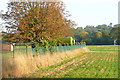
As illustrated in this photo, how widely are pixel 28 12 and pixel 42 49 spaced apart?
7253 mm

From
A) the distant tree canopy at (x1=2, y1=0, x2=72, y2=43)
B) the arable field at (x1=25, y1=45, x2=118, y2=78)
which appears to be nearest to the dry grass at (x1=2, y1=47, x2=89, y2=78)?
the arable field at (x1=25, y1=45, x2=118, y2=78)

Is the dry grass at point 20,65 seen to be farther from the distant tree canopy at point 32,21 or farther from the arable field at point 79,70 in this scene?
the distant tree canopy at point 32,21

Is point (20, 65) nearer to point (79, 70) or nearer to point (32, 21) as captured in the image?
point (79, 70)

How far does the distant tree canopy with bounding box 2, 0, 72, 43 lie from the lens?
22436 millimetres

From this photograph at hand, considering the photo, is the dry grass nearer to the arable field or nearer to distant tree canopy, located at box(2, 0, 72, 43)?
the arable field

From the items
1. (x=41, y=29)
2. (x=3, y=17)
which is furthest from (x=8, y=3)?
(x=41, y=29)

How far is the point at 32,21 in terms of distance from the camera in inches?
879

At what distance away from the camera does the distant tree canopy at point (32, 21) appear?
22.4 m

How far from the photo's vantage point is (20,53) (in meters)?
13.1

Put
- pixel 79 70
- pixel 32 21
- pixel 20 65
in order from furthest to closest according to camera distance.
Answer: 1. pixel 32 21
2. pixel 79 70
3. pixel 20 65

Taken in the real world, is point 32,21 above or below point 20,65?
above

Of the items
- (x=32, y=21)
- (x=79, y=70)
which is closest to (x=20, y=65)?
(x=79, y=70)

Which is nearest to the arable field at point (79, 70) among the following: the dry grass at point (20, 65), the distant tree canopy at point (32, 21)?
the dry grass at point (20, 65)

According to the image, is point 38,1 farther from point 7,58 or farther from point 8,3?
point 7,58
